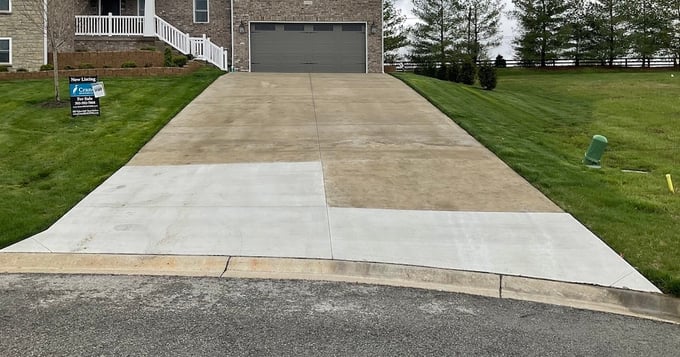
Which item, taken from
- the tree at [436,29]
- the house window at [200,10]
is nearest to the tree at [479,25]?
the tree at [436,29]

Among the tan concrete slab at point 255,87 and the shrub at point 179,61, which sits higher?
the shrub at point 179,61

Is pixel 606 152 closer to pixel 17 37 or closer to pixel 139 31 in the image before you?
pixel 139 31

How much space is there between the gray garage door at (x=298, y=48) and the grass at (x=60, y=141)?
919 centimetres

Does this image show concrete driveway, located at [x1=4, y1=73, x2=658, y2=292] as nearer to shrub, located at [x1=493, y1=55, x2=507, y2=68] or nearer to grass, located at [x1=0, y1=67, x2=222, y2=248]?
grass, located at [x1=0, y1=67, x2=222, y2=248]

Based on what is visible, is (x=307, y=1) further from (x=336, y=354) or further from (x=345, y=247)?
(x=336, y=354)

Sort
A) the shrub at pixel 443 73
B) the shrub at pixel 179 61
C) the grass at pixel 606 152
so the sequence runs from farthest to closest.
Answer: the shrub at pixel 443 73 < the shrub at pixel 179 61 < the grass at pixel 606 152

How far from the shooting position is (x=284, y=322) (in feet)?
16.2

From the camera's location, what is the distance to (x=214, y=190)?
9141 mm

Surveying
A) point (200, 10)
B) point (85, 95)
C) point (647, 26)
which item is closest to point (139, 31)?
point (200, 10)

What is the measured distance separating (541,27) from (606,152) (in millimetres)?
35121

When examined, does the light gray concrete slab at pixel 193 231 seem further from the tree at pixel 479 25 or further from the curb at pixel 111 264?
the tree at pixel 479 25

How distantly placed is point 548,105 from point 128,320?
64.6 feet

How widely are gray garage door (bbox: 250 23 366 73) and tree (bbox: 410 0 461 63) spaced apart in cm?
1526

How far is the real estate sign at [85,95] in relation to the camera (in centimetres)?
1400
